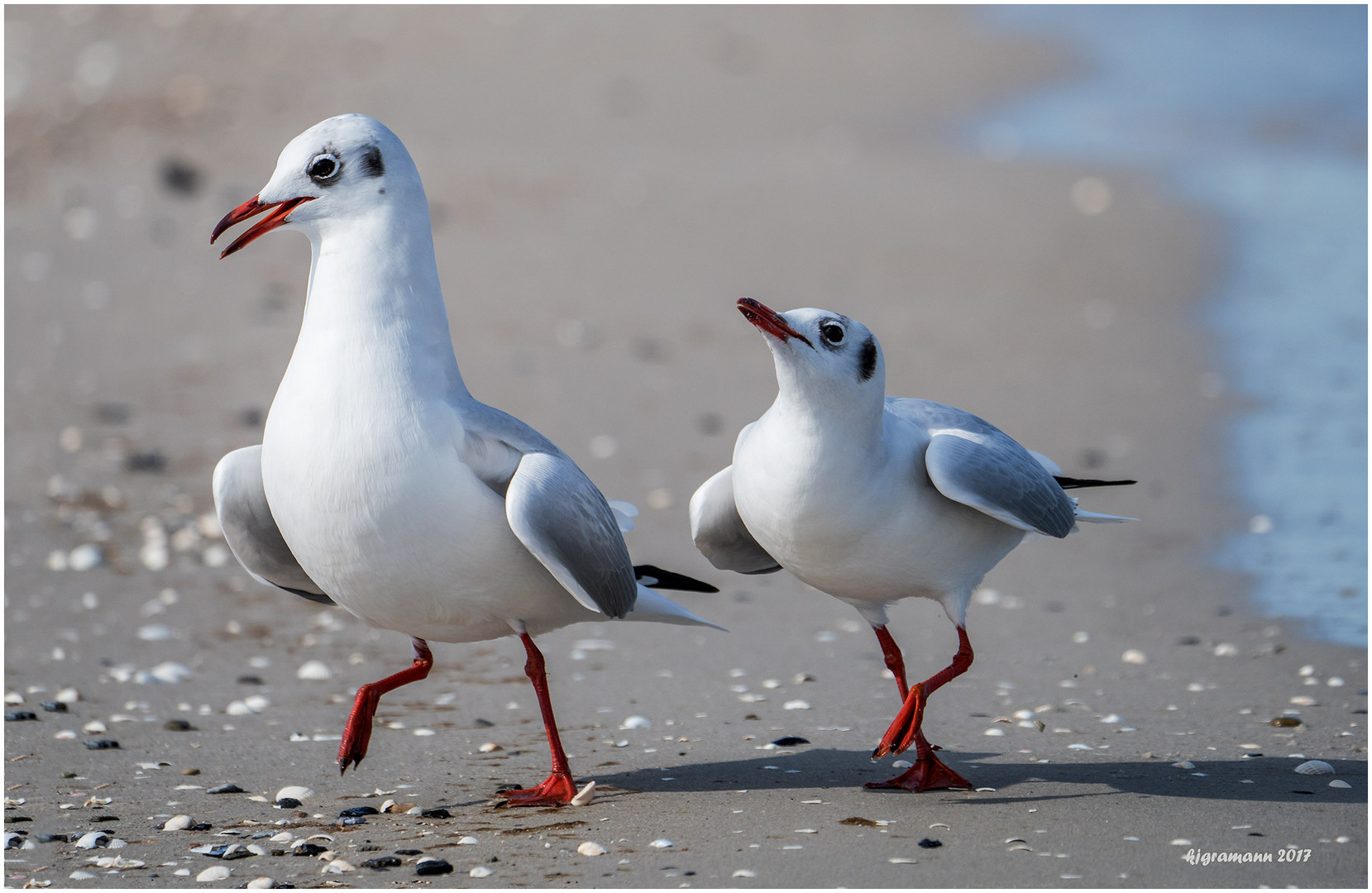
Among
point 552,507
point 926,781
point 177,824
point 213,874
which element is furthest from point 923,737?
point 177,824

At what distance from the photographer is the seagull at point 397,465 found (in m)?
4.36

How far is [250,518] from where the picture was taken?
15.9 ft

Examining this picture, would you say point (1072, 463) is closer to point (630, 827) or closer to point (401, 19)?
point (630, 827)

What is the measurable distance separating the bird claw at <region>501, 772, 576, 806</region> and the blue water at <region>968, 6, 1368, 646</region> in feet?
11.2

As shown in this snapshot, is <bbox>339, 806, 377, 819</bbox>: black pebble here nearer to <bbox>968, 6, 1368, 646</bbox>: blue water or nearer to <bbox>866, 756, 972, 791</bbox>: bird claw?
<bbox>866, 756, 972, 791</bbox>: bird claw

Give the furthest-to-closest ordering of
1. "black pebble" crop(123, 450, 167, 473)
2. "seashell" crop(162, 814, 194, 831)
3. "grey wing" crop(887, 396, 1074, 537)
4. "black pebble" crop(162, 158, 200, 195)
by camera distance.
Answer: "black pebble" crop(162, 158, 200, 195), "black pebble" crop(123, 450, 167, 473), "grey wing" crop(887, 396, 1074, 537), "seashell" crop(162, 814, 194, 831)

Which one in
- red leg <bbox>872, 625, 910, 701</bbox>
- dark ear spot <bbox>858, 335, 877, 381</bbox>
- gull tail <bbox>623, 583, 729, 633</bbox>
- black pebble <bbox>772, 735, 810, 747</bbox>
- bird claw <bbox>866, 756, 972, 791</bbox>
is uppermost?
dark ear spot <bbox>858, 335, 877, 381</bbox>

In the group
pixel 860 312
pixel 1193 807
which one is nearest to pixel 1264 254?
pixel 860 312

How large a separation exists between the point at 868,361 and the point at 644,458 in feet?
14.9

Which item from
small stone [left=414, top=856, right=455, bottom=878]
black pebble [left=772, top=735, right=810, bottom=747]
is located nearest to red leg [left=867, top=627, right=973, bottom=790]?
black pebble [left=772, top=735, right=810, bottom=747]

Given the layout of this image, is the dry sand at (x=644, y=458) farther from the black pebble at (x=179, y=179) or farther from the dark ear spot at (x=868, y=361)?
the dark ear spot at (x=868, y=361)

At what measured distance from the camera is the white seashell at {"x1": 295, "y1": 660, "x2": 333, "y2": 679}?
6113 millimetres

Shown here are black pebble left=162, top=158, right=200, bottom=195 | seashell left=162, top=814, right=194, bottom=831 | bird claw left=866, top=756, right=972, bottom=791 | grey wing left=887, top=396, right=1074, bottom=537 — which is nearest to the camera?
seashell left=162, top=814, right=194, bottom=831

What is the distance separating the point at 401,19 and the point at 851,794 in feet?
61.9
